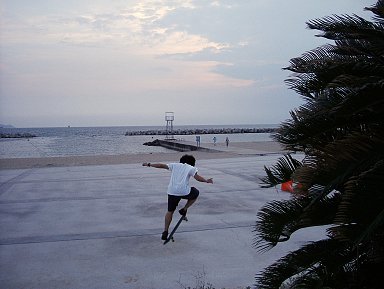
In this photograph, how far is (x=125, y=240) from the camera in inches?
258

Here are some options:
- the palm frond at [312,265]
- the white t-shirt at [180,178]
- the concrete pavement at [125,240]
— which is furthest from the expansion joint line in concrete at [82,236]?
the palm frond at [312,265]

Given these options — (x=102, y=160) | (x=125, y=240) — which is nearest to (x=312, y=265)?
(x=125, y=240)

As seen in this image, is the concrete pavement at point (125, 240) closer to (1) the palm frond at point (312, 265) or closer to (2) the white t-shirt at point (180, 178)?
(2) the white t-shirt at point (180, 178)

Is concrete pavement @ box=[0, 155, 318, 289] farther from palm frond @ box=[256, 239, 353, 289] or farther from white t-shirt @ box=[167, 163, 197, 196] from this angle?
palm frond @ box=[256, 239, 353, 289]

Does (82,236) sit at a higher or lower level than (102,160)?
higher

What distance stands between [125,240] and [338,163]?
4706mm

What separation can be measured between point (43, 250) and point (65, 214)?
8.49 ft

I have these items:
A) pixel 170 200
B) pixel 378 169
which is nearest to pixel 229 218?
pixel 170 200

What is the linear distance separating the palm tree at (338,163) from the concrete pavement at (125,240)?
69.6 inches

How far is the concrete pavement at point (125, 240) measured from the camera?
16.3ft

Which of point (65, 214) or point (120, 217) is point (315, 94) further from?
point (65, 214)

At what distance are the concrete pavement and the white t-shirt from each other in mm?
737

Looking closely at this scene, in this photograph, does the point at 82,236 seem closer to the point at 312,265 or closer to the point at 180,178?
the point at 180,178

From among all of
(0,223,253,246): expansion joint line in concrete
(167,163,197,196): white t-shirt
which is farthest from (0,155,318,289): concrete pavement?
(167,163,197,196): white t-shirt
